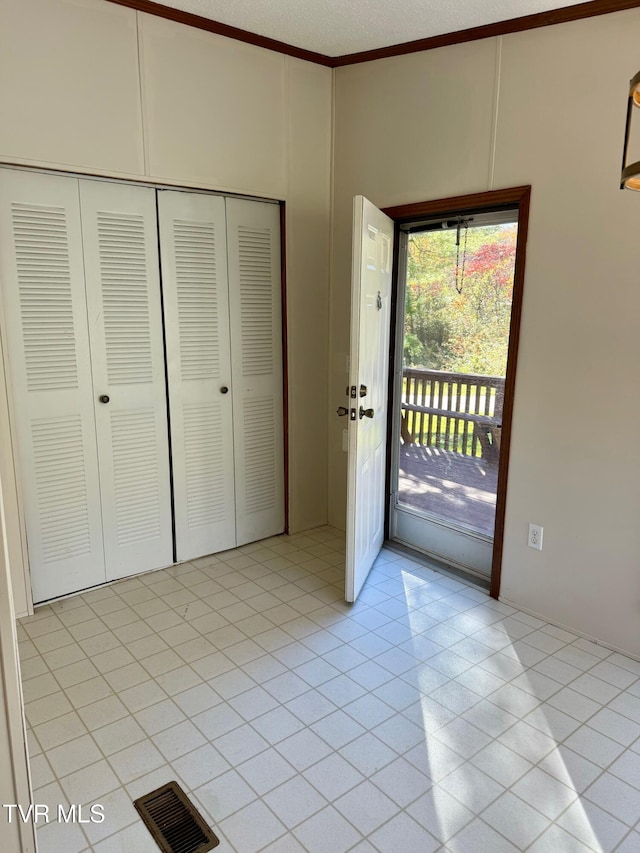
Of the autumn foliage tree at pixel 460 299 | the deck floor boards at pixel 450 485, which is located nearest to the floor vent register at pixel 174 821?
the deck floor boards at pixel 450 485

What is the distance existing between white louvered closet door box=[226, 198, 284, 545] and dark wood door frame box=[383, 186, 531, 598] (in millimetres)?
755

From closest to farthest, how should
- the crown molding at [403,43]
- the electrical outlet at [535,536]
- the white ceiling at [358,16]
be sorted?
the crown molding at [403,43] → the white ceiling at [358,16] → the electrical outlet at [535,536]

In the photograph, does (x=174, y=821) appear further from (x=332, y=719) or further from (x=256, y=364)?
(x=256, y=364)

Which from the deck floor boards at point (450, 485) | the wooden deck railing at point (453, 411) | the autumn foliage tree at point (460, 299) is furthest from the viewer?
the deck floor boards at point (450, 485)

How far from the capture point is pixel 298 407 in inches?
140

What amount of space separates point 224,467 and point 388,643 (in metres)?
1.37

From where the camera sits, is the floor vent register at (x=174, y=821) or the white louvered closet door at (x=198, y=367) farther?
the white louvered closet door at (x=198, y=367)

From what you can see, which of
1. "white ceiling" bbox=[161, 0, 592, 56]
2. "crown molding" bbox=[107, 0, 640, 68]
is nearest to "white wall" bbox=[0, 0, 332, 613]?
"crown molding" bbox=[107, 0, 640, 68]

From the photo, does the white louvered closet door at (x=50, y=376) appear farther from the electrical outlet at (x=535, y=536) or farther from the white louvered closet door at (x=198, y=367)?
the electrical outlet at (x=535, y=536)

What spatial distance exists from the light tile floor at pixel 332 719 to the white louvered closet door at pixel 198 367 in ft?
1.46

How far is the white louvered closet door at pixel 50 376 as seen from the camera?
251 cm

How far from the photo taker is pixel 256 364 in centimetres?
334

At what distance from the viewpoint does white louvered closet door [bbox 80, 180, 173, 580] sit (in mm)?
2719

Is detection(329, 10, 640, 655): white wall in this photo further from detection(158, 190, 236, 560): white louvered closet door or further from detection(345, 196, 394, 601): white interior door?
detection(158, 190, 236, 560): white louvered closet door
